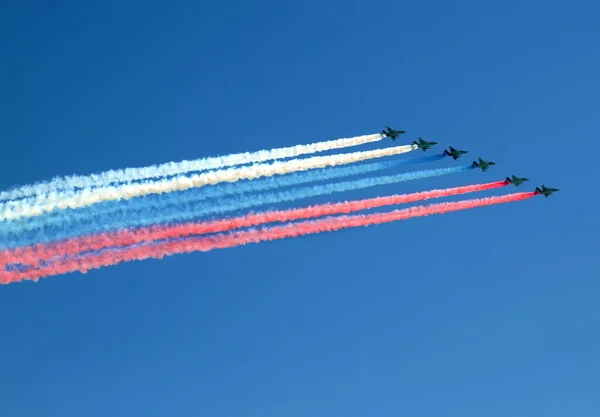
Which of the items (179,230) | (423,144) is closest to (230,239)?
(179,230)

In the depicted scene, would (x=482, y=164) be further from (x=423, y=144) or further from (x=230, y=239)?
(x=230, y=239)

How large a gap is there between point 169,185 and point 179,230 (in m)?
3.33

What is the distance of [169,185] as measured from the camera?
218 feet

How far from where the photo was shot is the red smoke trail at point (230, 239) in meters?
61.1

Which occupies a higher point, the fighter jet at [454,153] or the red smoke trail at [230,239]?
the fighter jet at [454,153]

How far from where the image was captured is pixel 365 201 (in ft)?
241

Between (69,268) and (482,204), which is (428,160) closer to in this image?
(482,204)

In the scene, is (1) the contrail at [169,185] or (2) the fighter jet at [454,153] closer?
(1) the contrail at [169,185]

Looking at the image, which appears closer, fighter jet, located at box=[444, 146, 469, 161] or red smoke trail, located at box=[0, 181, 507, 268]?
red smoke trail, located at box=[0, 181, 507, 268]

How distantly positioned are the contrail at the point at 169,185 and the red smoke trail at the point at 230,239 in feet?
11.3

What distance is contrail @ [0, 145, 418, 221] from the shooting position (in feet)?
199

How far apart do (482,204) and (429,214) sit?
5.48 m

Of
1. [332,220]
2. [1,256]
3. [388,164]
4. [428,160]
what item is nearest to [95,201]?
[1,256]

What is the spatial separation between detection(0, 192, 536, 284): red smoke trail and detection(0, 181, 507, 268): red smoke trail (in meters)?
0.50
